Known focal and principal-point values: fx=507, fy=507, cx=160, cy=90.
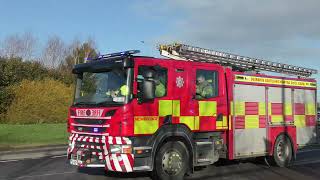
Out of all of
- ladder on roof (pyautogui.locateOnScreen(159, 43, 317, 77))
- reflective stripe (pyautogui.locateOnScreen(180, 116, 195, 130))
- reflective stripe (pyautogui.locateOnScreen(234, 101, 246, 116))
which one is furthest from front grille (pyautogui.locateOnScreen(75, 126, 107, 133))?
reflective stripe (pyautogui.locateOnScreen(234, 101, 246, 116))

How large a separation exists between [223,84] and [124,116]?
329cm

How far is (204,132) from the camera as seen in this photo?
38.5ft

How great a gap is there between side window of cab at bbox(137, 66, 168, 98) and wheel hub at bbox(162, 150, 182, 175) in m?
1.27

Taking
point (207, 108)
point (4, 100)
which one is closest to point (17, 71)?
point (4, 100)

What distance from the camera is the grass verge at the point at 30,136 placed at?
22641 mm

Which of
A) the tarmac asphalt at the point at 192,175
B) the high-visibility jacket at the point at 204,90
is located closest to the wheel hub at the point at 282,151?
the tarmac asphalt at the point at 192,175

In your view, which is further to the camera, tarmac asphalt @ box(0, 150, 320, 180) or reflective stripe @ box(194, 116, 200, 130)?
tarmac asphalt @ box(0, 150, 320, 180)

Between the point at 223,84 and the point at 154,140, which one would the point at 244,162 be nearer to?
the point at 223,84

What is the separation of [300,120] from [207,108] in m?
4.46

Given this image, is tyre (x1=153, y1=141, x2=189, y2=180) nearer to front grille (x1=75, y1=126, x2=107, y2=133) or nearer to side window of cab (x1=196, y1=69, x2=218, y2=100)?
front grille (x1=75, y1=126, x2=107, y2=133)

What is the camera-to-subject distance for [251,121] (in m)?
13.3

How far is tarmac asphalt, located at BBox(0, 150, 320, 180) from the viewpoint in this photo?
11820mm

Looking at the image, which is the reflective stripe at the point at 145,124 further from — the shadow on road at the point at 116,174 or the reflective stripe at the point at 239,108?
the reflective stripe at the point at 239,108

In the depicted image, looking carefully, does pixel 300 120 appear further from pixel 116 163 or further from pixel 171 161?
pixel 116 163
